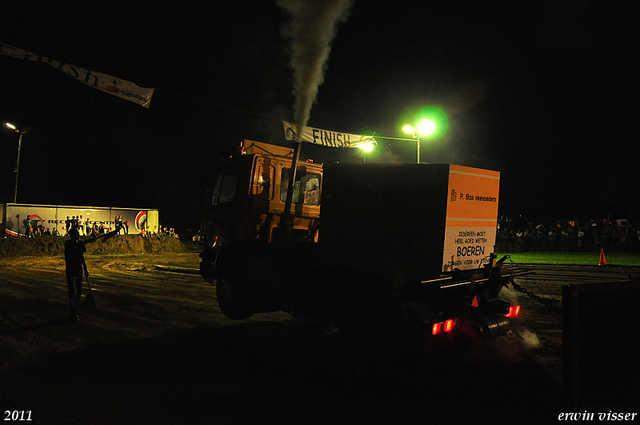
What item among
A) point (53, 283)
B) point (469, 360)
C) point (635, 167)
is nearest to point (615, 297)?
point (469, 360)

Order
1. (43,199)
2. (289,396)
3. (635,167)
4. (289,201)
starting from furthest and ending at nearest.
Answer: (43,199) → (635,167) → (289,201) → (289,396)

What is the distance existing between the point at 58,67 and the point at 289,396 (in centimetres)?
922

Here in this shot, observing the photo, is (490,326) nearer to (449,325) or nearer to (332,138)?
(449,325)

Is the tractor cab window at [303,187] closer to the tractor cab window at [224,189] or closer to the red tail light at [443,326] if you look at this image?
the tractor cab window at [224,189]

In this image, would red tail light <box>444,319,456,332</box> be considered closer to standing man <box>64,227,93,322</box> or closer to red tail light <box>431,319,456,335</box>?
red tail light <box>431,319,456,335</box>

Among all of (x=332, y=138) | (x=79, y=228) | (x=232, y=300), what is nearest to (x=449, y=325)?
(x=232, y=300)

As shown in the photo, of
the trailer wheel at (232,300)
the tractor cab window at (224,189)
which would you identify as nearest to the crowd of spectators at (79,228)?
the tractor cab window at (224,189)

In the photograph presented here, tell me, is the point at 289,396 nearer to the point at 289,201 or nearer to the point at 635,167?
the point at 289,201

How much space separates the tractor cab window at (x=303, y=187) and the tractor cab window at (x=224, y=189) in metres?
0.94

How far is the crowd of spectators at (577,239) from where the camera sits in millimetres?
22677

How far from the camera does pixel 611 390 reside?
334 cm

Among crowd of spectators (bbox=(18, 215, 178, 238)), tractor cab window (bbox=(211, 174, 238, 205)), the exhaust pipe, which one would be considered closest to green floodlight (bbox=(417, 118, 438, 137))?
tractor cab window (bbox=(211, 174, 238, 205))

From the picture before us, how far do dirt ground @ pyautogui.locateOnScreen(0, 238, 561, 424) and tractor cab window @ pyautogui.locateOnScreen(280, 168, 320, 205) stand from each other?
2367 millimetres

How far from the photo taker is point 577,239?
24844 mm
